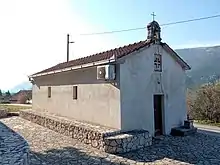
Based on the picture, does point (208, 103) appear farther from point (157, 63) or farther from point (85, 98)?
point (85, 98)

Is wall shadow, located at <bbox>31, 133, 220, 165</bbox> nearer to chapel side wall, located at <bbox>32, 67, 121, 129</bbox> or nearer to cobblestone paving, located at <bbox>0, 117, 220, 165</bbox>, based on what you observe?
cobblestone paving, located at <bbox>0, 117, 220, 165</bbox>

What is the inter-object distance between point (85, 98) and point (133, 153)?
16.3 feet

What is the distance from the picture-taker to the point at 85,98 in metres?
14.0

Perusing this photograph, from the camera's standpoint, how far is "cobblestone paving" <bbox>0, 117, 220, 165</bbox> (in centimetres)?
903

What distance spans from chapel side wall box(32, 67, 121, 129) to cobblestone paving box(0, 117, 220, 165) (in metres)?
1.82

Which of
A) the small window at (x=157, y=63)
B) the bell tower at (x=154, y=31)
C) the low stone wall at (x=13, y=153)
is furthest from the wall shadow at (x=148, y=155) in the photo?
the bell tower at (x=154, y=31)

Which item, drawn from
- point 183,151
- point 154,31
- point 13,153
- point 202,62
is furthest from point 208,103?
point 202,62

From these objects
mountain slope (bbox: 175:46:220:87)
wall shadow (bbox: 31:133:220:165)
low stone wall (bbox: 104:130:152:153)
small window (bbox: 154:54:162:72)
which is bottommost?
wall shadow (bbox: 31:133:220:165)

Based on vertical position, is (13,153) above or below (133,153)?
above

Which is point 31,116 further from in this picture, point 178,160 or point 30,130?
point 178,160

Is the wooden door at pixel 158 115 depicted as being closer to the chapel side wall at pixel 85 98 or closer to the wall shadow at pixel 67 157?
the chapel side wall at pixel 85 98

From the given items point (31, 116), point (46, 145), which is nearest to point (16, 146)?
point (46, 145)

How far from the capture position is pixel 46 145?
1123cm

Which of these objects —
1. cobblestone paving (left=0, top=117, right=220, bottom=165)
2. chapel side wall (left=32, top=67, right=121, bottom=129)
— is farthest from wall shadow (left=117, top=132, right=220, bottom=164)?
chapel side wall (left=32, top=67, right=121, bottom=129)
